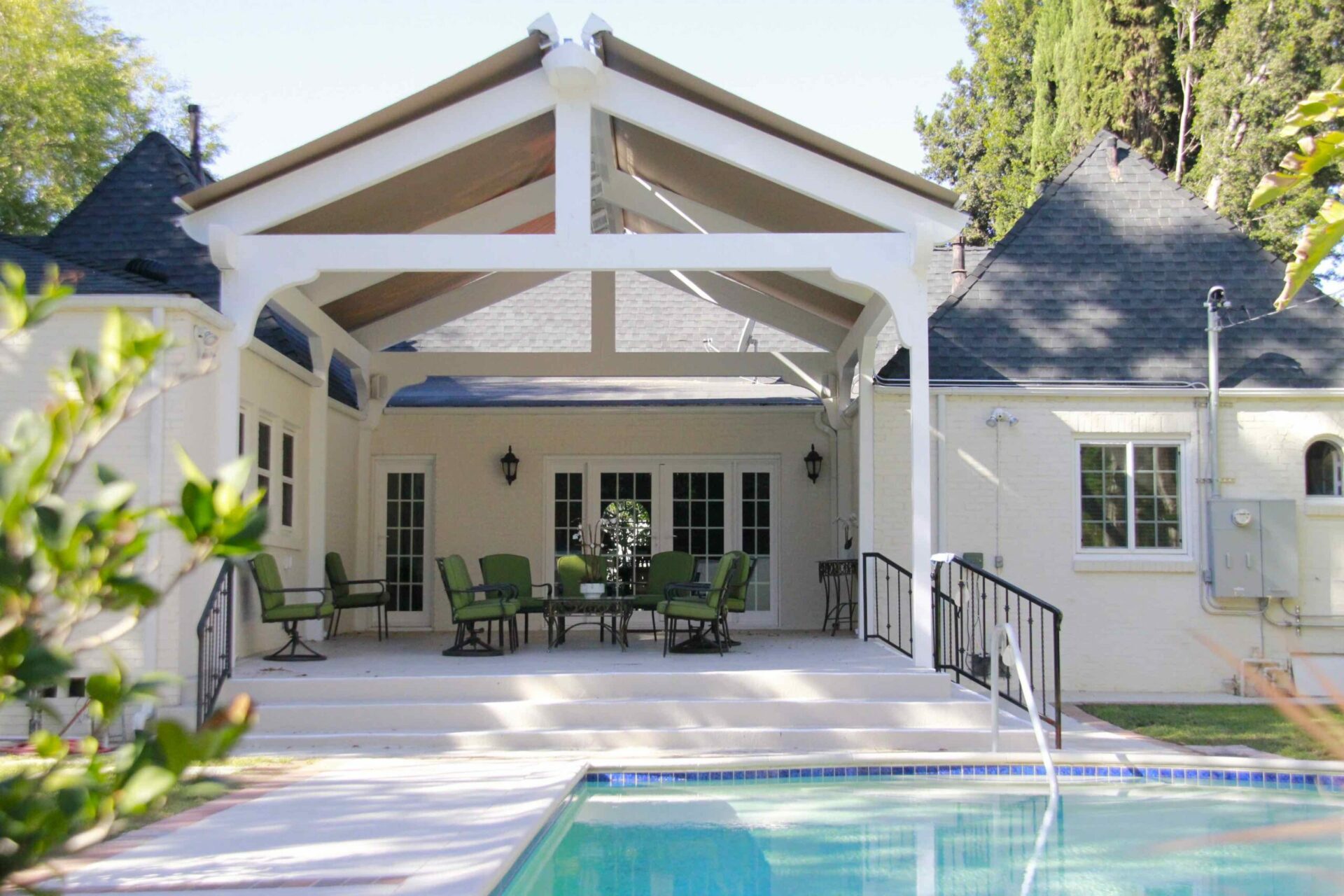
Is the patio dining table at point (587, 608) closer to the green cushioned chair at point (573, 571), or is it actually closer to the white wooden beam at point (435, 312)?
the green cushioned chair at point (573, 571)

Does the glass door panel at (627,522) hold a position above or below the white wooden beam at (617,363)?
below

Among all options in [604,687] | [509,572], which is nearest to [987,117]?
[509,572]

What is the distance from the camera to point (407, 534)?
596 inches

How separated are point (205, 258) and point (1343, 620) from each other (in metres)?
10.8

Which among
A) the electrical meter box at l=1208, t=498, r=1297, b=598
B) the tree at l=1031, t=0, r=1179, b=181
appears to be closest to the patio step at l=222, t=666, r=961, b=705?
the electrical meter box at l=1208, t=498, r=1297, b=598

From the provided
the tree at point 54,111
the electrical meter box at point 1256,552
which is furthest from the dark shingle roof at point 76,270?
the tree at point 54,111

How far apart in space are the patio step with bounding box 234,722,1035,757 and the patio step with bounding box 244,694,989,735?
10cm

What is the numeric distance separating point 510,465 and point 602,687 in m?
6.20

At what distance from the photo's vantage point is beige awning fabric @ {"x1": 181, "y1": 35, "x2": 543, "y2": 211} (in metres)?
8.98

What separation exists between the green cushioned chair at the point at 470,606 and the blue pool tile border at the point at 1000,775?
3.16 metres

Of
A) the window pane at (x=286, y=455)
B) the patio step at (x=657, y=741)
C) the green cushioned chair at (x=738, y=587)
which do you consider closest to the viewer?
the patio step at (x=657, y=741)

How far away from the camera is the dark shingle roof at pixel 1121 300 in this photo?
12.5 meters

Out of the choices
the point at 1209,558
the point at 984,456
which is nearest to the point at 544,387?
the point at 984,456

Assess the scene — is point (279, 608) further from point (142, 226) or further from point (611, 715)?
point (142, 226)
